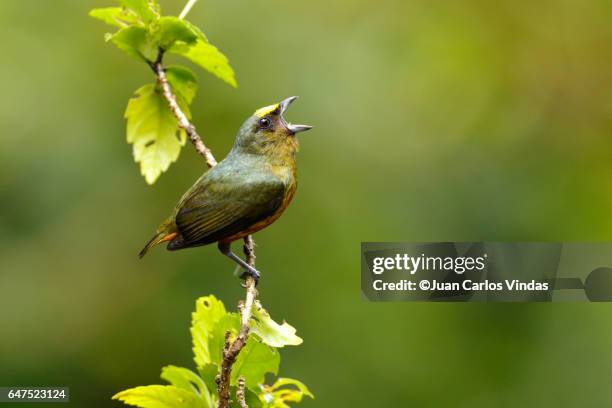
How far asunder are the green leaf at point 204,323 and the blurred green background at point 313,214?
2.65 meters

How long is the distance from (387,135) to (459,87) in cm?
77

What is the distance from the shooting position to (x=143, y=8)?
251 cm

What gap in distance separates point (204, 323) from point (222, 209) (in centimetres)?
63

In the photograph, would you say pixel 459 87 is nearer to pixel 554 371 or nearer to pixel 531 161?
pixel 531 161

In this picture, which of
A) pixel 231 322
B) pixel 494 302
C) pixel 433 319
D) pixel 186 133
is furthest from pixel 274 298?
pixel 231 322

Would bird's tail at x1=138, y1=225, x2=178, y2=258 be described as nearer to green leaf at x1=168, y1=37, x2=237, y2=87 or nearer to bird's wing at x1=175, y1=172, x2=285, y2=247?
bird's wing at x1=175, y1=172, x2=285, y2=247

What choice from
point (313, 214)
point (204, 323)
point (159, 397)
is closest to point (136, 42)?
point (204, 323)

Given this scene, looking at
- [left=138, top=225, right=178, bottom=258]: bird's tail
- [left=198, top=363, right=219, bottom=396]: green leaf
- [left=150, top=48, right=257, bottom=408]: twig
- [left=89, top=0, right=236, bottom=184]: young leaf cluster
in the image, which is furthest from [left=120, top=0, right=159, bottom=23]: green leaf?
[left=198, top=363, right=219, bottom=396]: green leaf

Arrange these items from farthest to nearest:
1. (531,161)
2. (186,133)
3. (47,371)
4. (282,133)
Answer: (531,161) → (47,371) → (282,133) → (186,133)

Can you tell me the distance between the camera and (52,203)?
523 centimetres

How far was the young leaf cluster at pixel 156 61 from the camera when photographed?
2.54 metres

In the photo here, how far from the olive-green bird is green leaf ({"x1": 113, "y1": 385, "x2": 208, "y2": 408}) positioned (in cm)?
76

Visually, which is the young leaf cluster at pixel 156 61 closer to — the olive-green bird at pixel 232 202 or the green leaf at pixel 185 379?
the olive-green bird at pixel 232 202

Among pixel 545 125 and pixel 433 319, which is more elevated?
pixel 545 125
